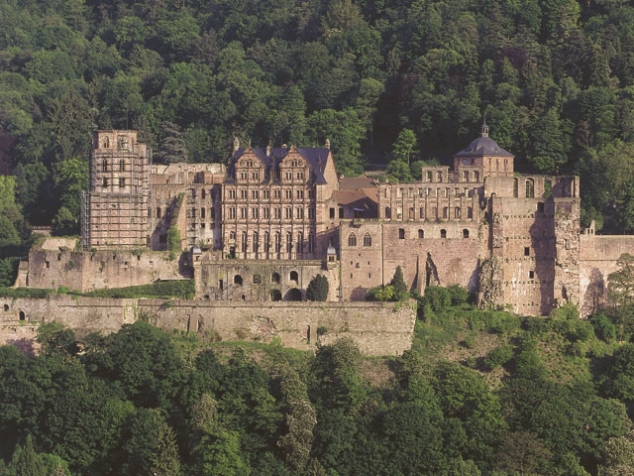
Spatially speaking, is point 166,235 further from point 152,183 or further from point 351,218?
point 351,218

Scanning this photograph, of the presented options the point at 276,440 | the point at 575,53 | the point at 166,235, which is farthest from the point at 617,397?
the point at 575,53

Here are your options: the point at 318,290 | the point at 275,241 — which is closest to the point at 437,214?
the point at 318,290

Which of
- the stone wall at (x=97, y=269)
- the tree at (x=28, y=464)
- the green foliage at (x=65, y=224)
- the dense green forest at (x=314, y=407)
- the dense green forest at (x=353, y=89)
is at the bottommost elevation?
the tree at (x=28, y=464)

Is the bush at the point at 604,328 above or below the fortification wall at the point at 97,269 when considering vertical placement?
below

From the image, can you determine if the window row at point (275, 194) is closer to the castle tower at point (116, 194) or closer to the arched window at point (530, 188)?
the castle tower at point (116, 194)

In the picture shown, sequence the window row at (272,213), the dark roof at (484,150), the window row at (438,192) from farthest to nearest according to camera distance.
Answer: the dark roof at (484,150)
the window row at (272,213)
the window row at (438,192)

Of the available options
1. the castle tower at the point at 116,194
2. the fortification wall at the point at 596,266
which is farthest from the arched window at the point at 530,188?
the castle tower at the point at 116,194

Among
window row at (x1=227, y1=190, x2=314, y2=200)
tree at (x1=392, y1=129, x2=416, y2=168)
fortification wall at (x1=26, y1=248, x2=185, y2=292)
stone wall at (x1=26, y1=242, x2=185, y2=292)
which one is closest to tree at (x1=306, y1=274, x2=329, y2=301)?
window row at (x1=227, y1=190, x2=314, y2=200)

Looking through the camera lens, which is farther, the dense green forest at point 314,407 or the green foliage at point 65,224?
the green foliage at point 65,224
